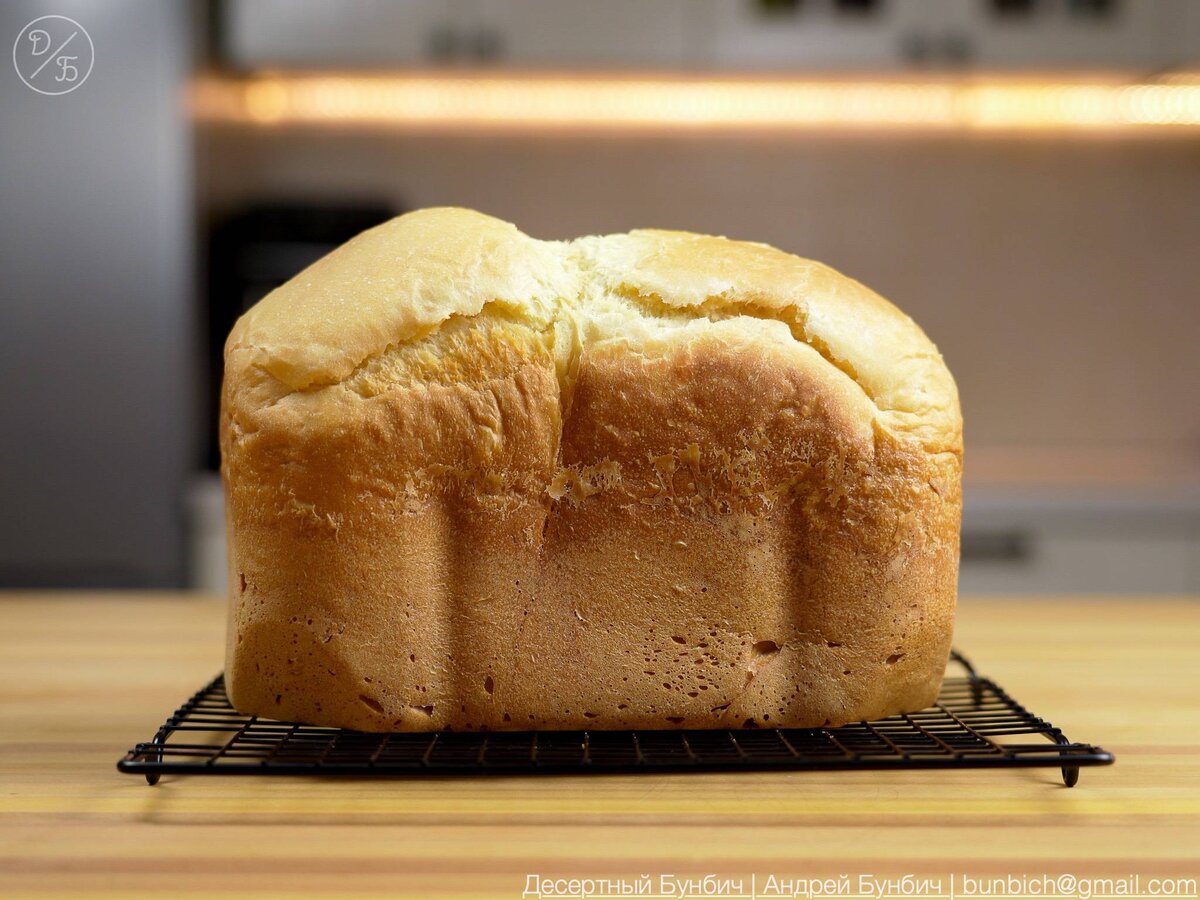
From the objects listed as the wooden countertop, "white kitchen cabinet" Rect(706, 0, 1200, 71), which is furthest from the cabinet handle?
the wooden countertop

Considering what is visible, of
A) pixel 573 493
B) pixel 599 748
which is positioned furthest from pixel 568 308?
pixel 599 748

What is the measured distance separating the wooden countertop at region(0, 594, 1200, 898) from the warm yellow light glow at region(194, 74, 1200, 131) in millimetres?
2408

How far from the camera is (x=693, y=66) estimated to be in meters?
2.72

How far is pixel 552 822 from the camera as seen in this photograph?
26.8 inches

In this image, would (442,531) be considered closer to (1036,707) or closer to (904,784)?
(904,784)

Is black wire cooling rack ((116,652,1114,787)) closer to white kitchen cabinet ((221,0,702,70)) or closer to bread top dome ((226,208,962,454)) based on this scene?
bread top dome ((226,208,962,454))

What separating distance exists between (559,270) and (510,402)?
0.12 metres

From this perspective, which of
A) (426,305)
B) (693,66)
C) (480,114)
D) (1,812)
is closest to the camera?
(1,812)

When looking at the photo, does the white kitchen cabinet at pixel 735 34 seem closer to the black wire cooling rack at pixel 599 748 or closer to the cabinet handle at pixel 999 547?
the cabinet handle at pixel 999 547

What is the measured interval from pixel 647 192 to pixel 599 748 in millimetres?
2508

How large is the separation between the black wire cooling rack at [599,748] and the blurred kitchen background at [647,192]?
171 centimetres

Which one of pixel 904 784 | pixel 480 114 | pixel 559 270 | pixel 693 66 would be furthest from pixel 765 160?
pixel 904 784

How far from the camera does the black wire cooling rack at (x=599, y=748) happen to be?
0.74 meters

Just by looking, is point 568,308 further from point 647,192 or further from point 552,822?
point 647,192
